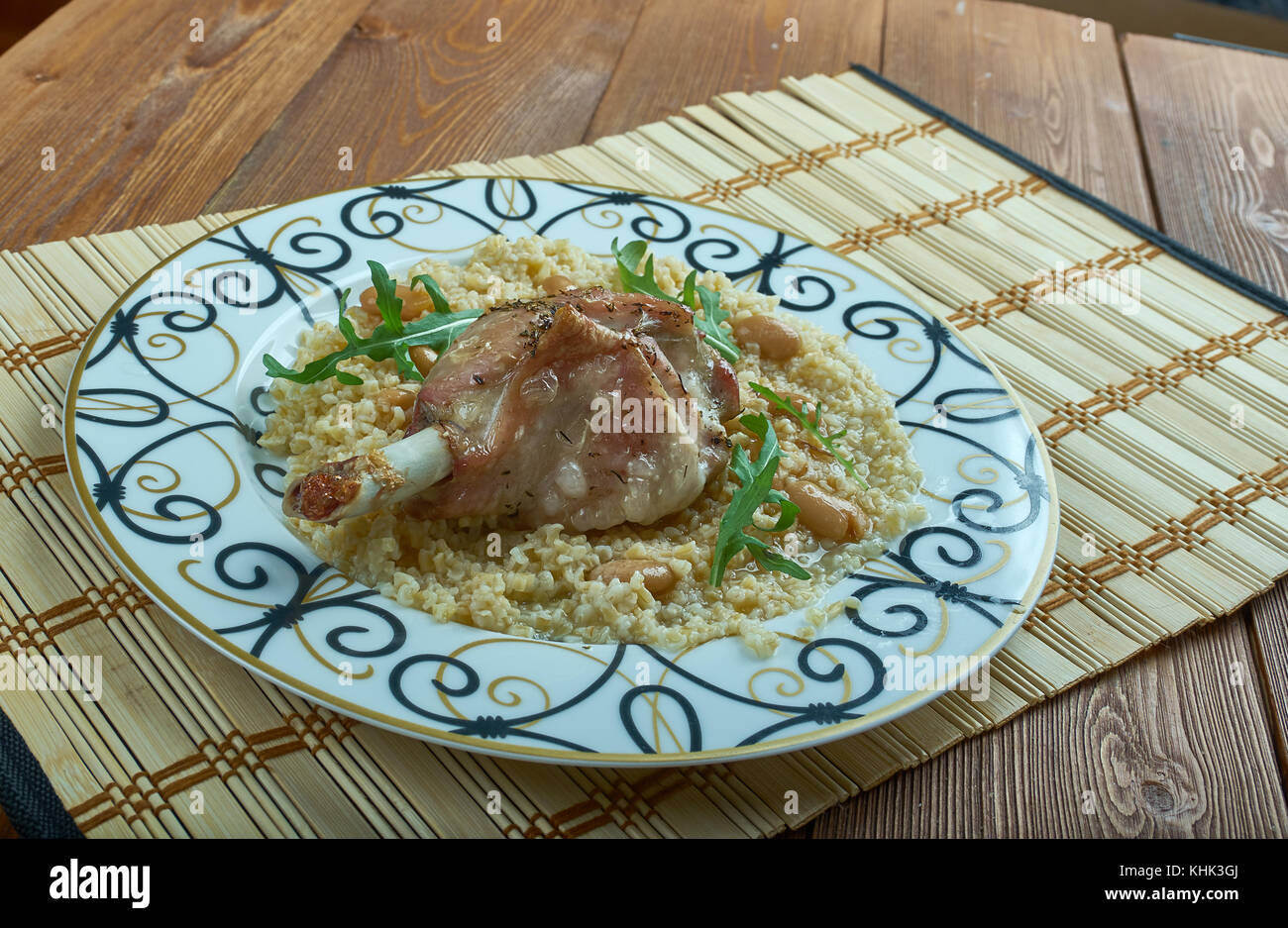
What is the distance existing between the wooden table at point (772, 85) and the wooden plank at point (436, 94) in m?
0.02

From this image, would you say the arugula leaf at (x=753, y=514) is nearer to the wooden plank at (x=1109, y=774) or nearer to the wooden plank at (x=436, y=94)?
the wooden plank at (x=1109, y=774)

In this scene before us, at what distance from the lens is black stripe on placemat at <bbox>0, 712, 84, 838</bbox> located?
2.24 m

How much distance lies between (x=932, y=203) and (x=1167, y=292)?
1022 millimetres

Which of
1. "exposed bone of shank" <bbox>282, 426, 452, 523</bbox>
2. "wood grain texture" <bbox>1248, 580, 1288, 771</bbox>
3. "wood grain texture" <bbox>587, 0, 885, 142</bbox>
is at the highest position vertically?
"wood grain texture" <bbox>587, 0, 885, 142</bbox>

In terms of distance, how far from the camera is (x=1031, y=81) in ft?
19.9

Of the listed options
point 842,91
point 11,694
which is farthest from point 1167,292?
point 11,694

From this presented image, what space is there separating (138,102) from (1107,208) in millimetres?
4247

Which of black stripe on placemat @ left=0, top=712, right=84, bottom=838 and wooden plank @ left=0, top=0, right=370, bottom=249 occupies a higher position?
wooden plank @ left=0, top=0, right=370, bottom=249

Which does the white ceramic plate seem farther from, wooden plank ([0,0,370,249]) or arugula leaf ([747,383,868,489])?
wooden plank ([0,0,370,249])

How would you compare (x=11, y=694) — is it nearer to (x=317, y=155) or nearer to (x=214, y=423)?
(x=214, y=423)

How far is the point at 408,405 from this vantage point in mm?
3203

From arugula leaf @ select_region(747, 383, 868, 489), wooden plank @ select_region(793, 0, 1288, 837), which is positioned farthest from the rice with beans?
wooden plank @ select_region(793, 0, 1288, 837)

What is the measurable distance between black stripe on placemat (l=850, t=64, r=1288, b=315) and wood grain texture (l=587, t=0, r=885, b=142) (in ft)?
1.30

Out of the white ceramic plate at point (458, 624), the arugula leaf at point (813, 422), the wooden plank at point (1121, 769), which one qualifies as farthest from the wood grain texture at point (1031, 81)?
the wooden plank at point (1121, 769)
